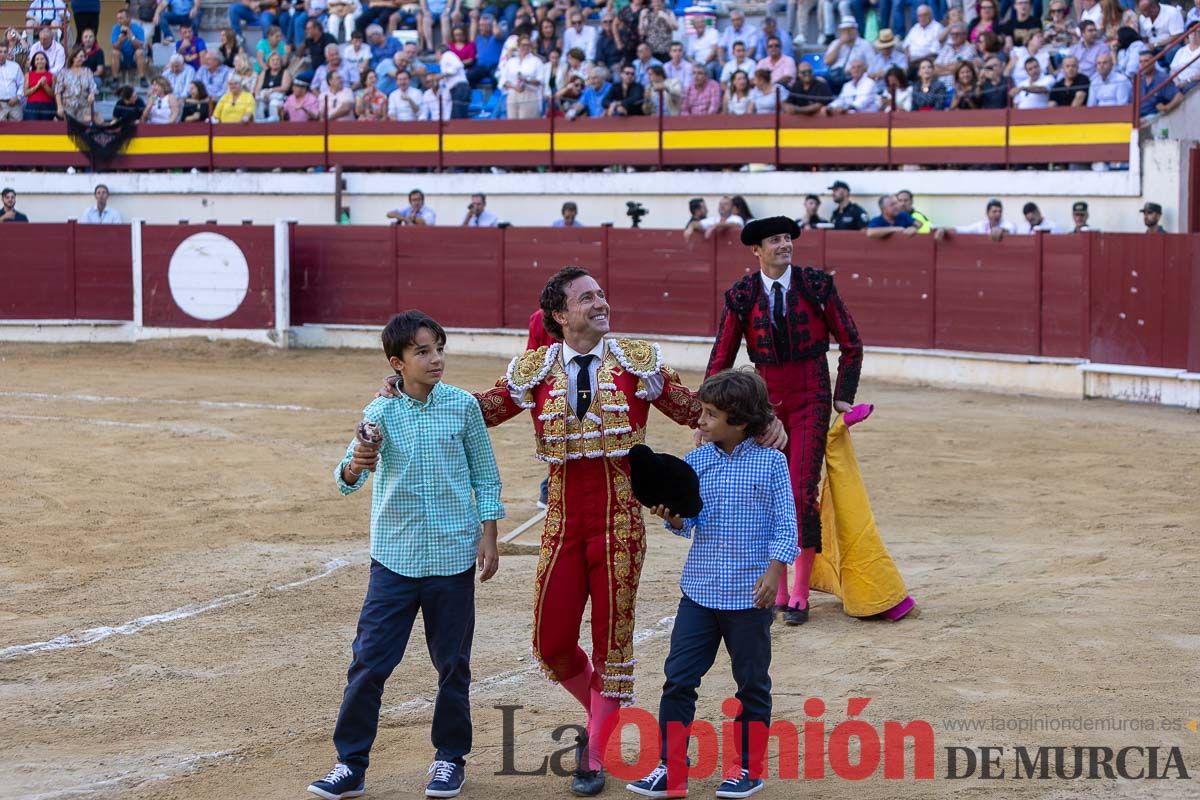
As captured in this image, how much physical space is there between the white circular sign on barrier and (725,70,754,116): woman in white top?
5.61 meters

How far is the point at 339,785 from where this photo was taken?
13.8 ft

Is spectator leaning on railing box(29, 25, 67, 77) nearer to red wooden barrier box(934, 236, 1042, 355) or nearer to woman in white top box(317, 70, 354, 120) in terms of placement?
woman in white top box(317, 70, 354, 120)

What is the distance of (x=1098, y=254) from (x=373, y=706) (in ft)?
34.5

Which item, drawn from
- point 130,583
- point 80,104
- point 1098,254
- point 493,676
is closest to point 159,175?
point 80,104

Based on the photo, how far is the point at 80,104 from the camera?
20.9 metres

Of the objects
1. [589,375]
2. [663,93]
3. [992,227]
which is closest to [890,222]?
[992,227]

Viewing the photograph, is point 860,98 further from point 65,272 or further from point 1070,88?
point 65,272

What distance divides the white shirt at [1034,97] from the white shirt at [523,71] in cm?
574

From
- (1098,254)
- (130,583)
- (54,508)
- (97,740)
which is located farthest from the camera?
(1098,254)

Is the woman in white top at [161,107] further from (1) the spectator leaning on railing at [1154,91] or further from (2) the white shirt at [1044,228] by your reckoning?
(1) the spectator leaning on railing at [1154,91]

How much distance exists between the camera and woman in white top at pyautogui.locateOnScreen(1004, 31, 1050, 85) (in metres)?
15.5

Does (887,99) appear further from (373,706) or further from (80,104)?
(373,706)

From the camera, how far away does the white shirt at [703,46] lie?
59.4 ft

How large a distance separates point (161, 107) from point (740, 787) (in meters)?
18.4
